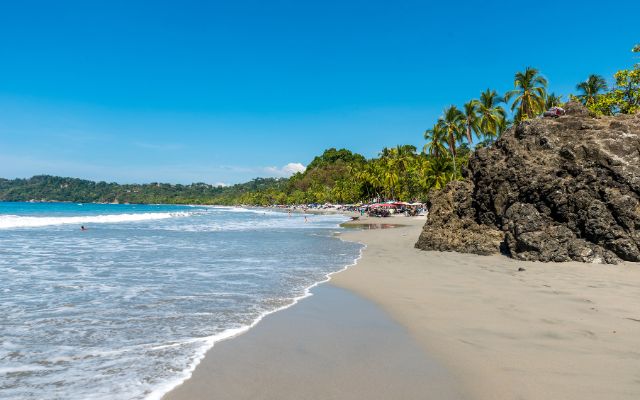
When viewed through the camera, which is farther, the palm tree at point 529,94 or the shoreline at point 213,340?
the palm tree at point 529,94

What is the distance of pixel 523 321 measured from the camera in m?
7.12

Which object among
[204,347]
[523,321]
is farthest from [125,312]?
[523,321]

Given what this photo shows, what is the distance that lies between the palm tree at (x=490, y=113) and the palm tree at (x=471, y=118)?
1.78ft

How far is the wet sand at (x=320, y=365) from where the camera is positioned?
179 inches

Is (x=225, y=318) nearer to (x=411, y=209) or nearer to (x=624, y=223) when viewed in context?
(x=624, y=223)

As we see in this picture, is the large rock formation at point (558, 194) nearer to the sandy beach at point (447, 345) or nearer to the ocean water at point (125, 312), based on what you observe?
the sandy beach at point (447, 345)

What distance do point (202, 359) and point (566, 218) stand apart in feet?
41.6

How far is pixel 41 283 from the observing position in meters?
11.2

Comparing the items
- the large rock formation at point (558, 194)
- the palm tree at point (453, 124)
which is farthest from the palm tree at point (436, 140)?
the large rock formation at point (558, 194)

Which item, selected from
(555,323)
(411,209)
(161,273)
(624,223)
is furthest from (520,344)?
(411,209)

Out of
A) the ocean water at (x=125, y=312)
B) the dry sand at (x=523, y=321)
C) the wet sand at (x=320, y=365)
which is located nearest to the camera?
the wet sand at (x=320, y=365)

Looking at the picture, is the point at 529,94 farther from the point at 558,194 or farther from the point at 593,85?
the point at 558,194

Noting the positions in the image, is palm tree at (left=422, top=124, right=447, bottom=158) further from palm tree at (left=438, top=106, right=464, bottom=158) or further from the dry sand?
the dry sand

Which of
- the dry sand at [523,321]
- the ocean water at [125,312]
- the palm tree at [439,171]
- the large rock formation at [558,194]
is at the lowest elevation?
the ocean water at [125,312]
